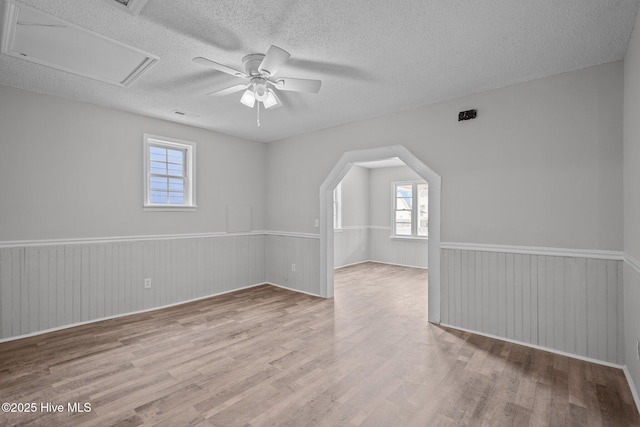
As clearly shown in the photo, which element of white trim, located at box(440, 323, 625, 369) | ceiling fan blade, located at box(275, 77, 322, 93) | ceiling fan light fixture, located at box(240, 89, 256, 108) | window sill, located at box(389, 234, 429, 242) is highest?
ceiling fan blade, located at box(275, 77, 322, 93)

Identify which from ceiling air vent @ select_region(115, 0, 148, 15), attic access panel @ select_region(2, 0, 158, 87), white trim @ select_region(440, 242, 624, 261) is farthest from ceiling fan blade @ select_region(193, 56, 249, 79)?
white trim @ select_region(440, 242, 624, 261)

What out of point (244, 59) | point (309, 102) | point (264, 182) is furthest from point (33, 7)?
point (264, 182)

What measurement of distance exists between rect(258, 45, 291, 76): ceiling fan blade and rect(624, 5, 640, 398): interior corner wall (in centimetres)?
247

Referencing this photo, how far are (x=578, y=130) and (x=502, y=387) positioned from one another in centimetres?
244

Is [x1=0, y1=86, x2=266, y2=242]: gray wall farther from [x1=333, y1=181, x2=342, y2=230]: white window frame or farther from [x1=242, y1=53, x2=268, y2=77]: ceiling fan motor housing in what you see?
[x1=333, y1=181, x2=342, y2=230]: white window frame

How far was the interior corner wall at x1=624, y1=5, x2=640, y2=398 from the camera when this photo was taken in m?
2.12

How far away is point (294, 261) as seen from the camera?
5355mm

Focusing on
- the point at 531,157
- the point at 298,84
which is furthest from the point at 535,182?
the point at 298,84

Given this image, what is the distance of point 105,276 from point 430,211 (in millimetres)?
4252

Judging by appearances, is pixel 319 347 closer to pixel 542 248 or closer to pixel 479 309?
pixel 479 309

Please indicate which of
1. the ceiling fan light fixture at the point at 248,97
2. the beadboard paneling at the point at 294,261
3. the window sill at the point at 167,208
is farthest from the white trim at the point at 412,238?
the ceiling fan light fixture at the point at 248,97

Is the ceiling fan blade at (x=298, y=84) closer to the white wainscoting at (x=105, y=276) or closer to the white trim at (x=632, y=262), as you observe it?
the white trim at (x=632, y=262)

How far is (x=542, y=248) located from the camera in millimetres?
3045

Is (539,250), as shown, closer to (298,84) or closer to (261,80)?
(298,84)
